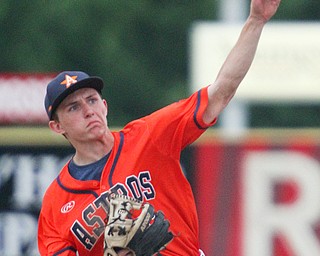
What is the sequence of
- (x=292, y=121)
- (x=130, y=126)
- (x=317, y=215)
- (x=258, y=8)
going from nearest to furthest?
(x=258, y=8) → (x=130, y=126) → (x=317, y=215) → (x=292, y=121)

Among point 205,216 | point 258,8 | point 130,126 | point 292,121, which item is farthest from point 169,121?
point 292,121

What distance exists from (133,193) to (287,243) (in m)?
5.47

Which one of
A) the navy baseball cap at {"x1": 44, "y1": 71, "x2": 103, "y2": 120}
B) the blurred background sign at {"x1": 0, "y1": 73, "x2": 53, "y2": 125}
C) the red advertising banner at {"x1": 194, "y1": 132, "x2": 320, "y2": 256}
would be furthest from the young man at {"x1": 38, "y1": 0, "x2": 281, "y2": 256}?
the blurred background sign at {"x1": 0, "y1": 73, "x2": 53, "y2": 125}

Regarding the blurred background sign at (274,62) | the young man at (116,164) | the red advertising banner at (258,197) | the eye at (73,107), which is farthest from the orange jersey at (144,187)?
the blurred background sign at (274,62)

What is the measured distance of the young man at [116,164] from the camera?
20.0 feet

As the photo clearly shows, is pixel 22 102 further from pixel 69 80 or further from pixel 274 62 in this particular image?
pixel 69 80

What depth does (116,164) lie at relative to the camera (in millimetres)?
6203

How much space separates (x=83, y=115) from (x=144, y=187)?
0.46 m

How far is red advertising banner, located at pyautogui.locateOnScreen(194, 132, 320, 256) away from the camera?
37.1 ft

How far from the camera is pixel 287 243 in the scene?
37.3 feet

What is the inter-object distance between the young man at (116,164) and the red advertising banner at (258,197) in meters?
5.04

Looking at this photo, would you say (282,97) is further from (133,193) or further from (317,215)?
(133,193)

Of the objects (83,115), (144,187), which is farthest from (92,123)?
(144,187)

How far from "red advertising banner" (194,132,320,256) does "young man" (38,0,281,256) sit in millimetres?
5041
